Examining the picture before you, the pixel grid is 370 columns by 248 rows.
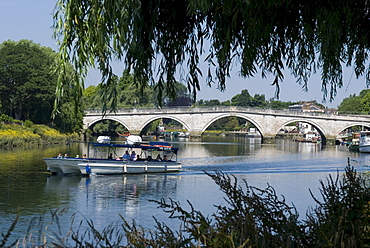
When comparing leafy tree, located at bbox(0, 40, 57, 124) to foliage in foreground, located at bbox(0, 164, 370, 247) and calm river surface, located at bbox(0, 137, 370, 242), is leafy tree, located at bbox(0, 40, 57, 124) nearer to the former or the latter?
calm river surface, located at bbox(0, 137, 370, 242)

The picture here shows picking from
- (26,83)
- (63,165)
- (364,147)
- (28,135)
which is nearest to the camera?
(63,165)

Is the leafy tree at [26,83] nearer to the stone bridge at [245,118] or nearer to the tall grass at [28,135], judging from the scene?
the tall grass at [28,135]

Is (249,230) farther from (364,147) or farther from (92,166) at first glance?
(364,147)

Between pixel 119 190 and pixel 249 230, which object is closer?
pixel 249 230

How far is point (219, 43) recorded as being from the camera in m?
5.80

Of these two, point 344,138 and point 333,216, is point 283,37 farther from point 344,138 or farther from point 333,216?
point 344,138

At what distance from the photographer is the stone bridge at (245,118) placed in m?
70.8

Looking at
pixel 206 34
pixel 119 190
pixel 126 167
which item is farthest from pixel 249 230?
pixel 126 167

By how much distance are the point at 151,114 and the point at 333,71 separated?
67.6 metres

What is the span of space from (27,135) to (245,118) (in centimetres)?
3196

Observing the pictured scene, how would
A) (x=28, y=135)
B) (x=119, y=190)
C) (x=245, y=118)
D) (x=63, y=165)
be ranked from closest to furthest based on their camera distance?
(x=119, y=190)
(x=63, y=165)
(x=28, y=135)
(x=245, y=118)

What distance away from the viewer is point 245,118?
73.9 m

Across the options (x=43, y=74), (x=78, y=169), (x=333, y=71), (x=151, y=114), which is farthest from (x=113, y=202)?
(x=151, y=114)

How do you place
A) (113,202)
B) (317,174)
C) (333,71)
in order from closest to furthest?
(333,71) → (113,202) → (317,174)
